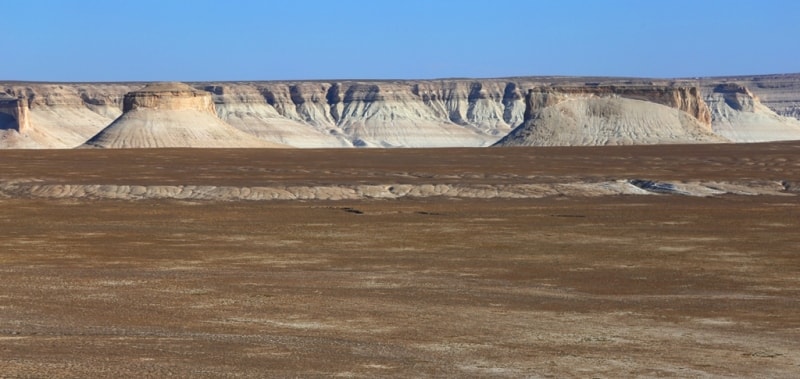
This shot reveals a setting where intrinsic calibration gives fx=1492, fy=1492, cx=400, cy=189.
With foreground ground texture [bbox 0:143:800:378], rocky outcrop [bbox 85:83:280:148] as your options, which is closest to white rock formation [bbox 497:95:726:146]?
rocky outcrop [bbox 85:83:280:148]

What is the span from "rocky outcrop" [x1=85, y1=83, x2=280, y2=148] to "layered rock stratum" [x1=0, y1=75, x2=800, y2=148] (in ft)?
0.47

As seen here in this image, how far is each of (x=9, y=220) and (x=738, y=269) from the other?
2082cm

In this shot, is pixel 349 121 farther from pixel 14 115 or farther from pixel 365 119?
pixel 14 115

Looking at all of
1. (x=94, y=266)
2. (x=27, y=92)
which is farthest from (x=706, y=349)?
(x=27, y=92)

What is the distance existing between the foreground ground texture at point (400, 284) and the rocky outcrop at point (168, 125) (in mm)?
66660

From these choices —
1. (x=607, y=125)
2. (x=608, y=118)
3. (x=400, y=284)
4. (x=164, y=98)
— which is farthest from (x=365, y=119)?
(x=400, y=284)

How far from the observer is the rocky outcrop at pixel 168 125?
398 feet

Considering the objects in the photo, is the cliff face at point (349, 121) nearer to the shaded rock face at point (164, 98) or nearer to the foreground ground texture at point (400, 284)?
the shaded rock face at point (164, 98)

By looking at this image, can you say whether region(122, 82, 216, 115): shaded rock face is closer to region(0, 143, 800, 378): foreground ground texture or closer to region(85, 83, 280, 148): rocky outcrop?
region(85, 83, 280, 148): rocky outcrop

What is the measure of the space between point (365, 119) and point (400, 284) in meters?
169

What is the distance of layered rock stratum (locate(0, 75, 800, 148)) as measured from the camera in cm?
12400

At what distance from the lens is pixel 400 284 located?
983 inches

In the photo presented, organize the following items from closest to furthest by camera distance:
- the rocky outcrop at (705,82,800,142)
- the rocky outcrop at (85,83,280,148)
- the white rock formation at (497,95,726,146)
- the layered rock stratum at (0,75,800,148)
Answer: the white rock formation at (497,95,726,146) → the rocky outcrop at (85,83,280,148) → the layered rock stratum at (0,75,800,148) → the rocky outcrop at (705,82,800,142)

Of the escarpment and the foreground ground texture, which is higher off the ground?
the escarpment
